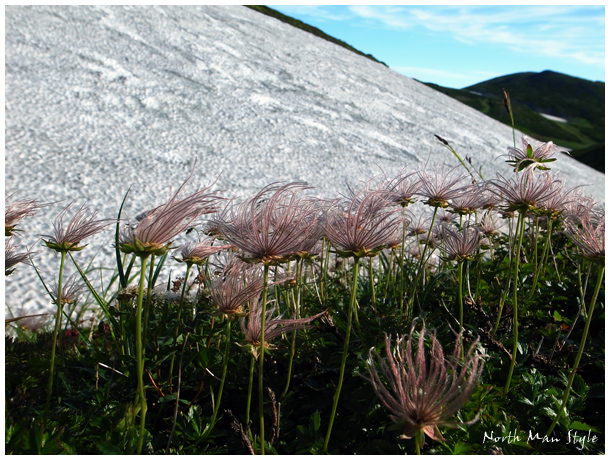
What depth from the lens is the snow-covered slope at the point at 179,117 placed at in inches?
260

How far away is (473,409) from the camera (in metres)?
1.78

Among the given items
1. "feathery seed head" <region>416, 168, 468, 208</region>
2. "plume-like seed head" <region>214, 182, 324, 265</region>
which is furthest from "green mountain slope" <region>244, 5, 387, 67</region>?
"plume-like seed head" <region>214, 182, 324, 265</region>

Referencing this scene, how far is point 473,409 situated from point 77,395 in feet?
4.84

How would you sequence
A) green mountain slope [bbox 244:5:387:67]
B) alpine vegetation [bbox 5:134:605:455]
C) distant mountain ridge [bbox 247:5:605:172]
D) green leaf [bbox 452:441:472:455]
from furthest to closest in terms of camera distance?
distant mountain ridge [bbox 247:5:605:172], green mountain slope [bbox 244:5:387:67], green leaf [bbox 452:441:472:455], alpine vegetation [bbox 5:134:605:455]

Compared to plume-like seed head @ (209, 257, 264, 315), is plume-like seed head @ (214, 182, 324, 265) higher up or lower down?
higher up

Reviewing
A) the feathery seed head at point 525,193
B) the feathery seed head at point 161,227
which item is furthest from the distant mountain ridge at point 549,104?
the feathery seed head at point 161,227

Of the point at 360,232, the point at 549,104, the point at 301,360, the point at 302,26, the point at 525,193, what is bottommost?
the point at 301,360

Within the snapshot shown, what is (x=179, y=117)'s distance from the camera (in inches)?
345

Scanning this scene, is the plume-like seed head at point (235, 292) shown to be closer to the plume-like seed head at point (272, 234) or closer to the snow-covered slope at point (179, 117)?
the plume-like seed head at point (272, 234)

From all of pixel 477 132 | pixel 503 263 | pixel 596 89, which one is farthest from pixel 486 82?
pixel 503 263

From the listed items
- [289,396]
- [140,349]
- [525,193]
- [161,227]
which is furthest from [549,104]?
[140,349]

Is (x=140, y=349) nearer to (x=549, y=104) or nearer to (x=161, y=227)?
(x=161, y=227)

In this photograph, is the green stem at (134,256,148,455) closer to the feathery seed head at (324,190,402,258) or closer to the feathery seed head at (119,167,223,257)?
the feathery seed head at (119,167,223,257)

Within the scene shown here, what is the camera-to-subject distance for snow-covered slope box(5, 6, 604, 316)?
6.60 m
